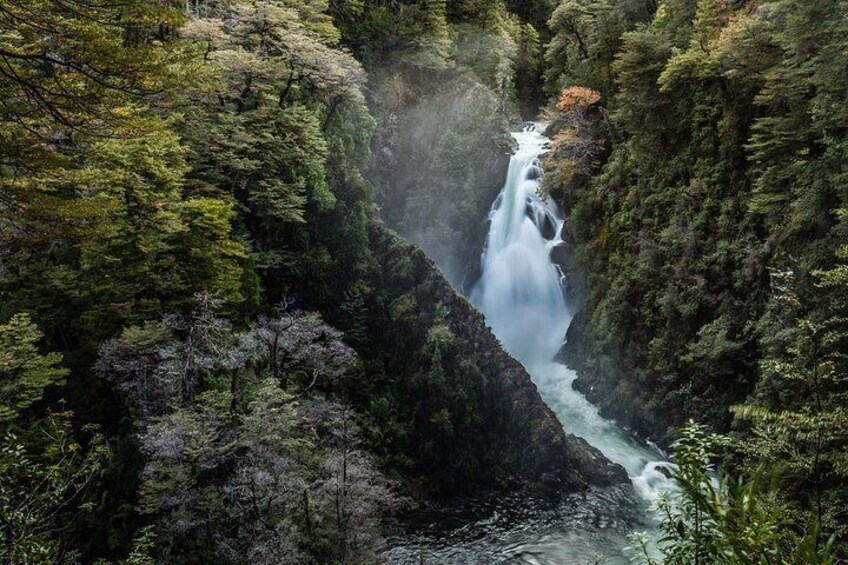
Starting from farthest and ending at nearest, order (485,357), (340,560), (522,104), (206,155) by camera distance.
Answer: (522,104) → (485,357) → (206,155) → (340,560)

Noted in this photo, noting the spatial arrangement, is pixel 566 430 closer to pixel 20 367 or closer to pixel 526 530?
pixel 526 530

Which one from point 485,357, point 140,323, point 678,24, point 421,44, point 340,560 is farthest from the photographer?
point 421,44

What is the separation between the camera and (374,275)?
20109mm

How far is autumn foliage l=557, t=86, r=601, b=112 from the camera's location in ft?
82.9

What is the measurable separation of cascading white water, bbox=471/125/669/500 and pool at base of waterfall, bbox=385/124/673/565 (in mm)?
51

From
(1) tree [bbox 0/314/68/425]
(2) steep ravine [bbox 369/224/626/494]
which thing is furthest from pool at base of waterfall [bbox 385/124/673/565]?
(1) tree [bbox 0/314/68/425]

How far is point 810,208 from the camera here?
14.5m

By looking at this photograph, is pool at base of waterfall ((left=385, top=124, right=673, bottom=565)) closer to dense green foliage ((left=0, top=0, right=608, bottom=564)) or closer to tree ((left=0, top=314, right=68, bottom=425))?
dense green foliage ((left=0, top=0, right=608, bottom=564))

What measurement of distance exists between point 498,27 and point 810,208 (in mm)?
24444

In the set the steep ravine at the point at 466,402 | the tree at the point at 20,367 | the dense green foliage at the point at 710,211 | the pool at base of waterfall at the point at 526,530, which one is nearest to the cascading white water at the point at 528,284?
the dense green foliage at the point at 710,211

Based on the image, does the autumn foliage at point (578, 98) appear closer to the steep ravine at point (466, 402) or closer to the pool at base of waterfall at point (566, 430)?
the pool at base of waterfall at point (566, 430)

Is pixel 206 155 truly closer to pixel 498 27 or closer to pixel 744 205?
pixel 744 205

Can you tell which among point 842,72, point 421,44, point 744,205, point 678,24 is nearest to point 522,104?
point 421,44

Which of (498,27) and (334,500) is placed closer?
(334,500)
